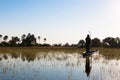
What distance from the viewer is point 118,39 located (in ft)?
423

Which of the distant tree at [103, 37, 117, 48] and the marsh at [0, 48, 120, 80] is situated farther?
the distant tree at [103, 37, 117, 48]

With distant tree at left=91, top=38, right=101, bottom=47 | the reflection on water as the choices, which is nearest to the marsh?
the reflection on water

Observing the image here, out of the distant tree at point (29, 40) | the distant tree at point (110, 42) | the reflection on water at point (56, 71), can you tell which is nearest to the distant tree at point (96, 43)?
the distant tree at point (110, 42)

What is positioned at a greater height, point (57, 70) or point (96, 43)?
point (96, 43)

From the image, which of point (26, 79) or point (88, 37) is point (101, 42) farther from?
point (26, 79)

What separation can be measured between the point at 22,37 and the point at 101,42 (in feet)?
137

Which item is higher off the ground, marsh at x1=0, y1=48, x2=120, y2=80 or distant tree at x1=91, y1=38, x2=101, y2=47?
distant tree at x1=91, y1=38, x2=101, y2=47

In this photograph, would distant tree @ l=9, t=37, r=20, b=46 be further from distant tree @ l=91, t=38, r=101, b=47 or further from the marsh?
the marsh

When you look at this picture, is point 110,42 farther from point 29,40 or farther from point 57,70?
point 57,70

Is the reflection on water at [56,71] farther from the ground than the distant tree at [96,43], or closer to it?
closer to it

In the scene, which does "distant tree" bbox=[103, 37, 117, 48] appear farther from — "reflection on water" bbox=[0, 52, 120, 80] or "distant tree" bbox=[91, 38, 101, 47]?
"reflection on water" bbox=[0, 52, 120, 80]

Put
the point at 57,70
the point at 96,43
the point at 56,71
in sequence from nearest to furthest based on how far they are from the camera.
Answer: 1. the point at 56,71
2. the point at 57,70
3. the point at 96,43

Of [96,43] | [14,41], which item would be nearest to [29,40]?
Answer: [14,41]

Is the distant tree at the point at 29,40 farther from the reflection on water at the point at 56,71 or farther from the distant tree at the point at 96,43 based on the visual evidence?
the reflection on water at the point at 56,71
